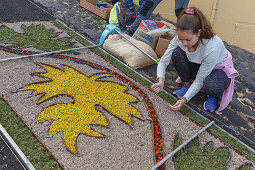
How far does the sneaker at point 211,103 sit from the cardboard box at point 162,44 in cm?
113

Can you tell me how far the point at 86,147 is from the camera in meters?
1.91

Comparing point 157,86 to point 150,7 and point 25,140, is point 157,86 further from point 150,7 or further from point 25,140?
point 150,7

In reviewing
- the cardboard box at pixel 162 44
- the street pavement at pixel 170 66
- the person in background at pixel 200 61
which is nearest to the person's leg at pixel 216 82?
the person in background at pixel 200 61

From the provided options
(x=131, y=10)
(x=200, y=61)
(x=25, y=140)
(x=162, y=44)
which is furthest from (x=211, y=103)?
(x=131, y=10)

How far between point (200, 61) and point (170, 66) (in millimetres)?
1037

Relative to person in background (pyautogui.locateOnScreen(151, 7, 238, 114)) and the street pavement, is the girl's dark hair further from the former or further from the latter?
the street pavement

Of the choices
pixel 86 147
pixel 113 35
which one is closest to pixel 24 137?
pixel 86 147

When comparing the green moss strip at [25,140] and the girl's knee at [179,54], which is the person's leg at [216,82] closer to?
the girl's knee at [179,54]

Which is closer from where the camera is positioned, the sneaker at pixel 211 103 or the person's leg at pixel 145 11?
the sneaker at pixel 211 103

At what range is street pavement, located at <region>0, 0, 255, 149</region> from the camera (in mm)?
2584

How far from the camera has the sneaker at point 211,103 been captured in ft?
8.80

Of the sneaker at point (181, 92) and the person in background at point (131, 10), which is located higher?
the person in background at point (131, 10)

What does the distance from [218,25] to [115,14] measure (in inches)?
84.3

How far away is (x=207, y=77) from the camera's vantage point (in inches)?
101
